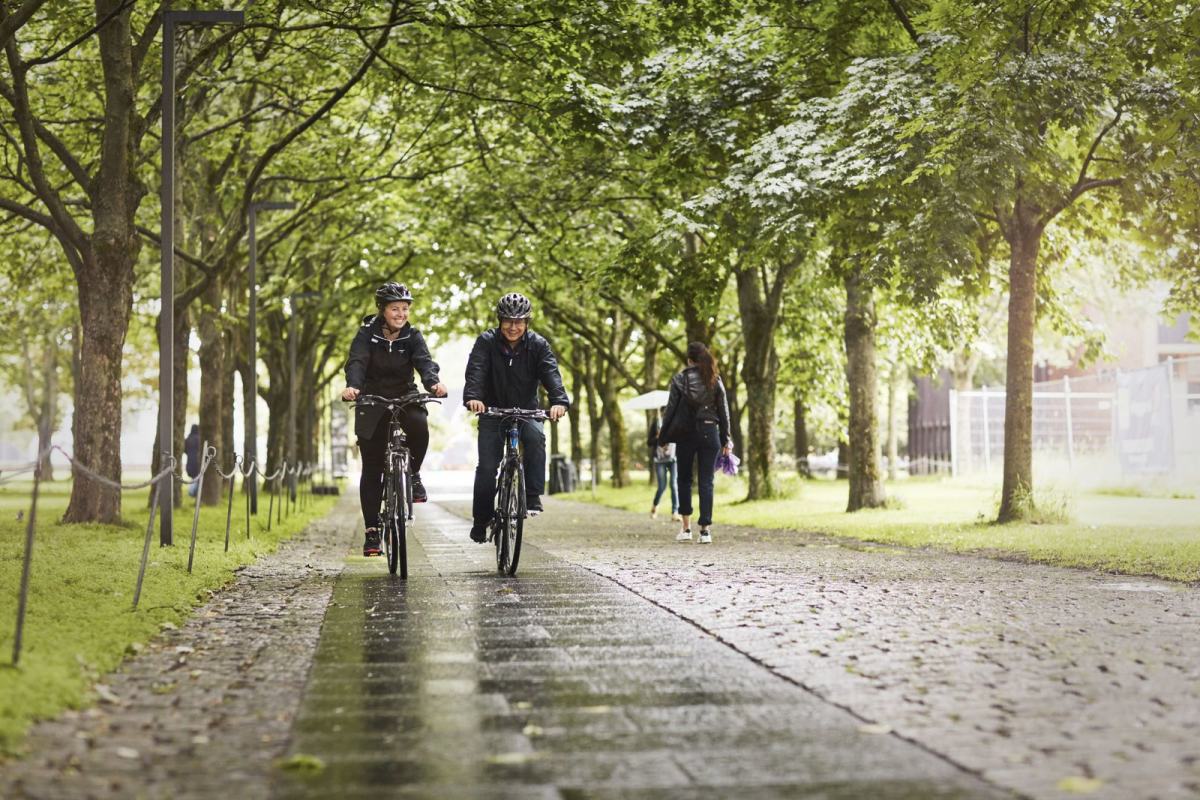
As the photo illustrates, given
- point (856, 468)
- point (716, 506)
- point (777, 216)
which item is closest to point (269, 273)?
point (716, 506)

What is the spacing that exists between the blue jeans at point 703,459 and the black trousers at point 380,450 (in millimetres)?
4552

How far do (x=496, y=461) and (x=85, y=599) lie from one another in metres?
3.30

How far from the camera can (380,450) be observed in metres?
11.1

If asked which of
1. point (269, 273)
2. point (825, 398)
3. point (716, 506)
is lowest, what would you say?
point (716, 506)

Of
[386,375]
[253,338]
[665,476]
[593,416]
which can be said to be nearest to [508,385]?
[386,375]

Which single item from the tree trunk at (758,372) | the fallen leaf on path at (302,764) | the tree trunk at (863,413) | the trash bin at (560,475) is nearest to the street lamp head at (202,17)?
the tree trunk at (863,413)

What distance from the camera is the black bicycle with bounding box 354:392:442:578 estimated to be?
10734mm

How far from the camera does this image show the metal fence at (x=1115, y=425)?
25.7 meters

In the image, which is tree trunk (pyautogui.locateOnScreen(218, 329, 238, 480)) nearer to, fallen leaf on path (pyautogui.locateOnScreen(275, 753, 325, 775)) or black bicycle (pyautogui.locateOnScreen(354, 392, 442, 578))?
black bicycle (pyautogui.locateOnScreen(354, 392, 442, 578))

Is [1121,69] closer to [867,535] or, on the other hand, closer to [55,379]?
[867,535]

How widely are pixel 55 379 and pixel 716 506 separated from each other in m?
37.2

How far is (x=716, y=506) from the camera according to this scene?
25812 millimetres

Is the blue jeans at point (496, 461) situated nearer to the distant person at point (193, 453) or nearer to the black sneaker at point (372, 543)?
the black sneaker at point (372, 543)

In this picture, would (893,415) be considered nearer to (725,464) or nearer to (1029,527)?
(1029,527)
